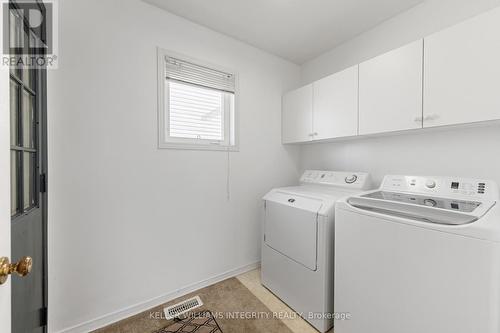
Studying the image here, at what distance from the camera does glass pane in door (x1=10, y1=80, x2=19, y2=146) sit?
0.93 m

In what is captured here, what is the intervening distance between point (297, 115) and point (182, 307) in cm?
223

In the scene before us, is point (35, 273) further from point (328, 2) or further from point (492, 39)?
point (492, 39)

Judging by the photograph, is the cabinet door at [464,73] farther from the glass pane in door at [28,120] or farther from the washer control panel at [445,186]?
the glass pane in door at [28,120]

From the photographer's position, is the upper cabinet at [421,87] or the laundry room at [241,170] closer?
the laundry room at [241,170]

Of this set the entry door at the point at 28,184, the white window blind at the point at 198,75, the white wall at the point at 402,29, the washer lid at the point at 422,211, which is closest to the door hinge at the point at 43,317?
→ the entry door at the point at 28,184

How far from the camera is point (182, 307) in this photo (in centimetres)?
175

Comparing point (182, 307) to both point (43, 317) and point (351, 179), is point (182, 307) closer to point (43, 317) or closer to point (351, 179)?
point (43, 317)

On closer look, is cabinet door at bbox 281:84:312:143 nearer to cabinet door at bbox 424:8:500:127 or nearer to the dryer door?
the dryer door

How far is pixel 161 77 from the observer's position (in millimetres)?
1778

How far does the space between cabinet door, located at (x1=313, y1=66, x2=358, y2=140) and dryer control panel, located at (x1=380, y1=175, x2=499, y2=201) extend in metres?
0.53

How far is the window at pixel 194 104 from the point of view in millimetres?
1828

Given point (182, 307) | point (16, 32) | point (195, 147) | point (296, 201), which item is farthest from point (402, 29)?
point (182, 307)

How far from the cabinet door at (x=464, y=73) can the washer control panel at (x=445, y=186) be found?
40 centimetres

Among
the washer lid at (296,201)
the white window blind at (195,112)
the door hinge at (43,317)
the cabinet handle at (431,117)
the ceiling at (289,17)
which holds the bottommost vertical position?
the door hinge at (43,317)
